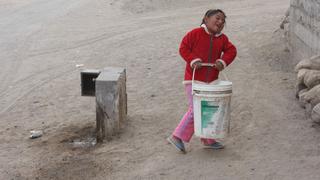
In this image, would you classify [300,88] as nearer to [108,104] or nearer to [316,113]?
[316,113]

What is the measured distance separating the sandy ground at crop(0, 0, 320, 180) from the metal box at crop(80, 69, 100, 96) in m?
0.40

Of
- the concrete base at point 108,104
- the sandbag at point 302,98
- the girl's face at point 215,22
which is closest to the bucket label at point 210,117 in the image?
the girl's face at point 215,22

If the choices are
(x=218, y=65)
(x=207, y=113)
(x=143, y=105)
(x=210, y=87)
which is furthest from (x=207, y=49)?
(x=143, y=105)

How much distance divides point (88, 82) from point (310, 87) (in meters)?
2.53

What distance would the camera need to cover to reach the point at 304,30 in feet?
29.8

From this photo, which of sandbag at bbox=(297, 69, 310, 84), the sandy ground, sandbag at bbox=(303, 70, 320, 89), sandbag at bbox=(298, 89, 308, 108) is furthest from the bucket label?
sandbag at bbox=(297, 69, 310, 84)

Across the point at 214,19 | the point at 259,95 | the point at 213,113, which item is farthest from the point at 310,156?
the point at 259,95

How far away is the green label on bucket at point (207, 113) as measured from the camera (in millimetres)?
6105

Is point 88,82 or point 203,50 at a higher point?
point 203,50

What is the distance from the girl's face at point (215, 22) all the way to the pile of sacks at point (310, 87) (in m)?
1.42

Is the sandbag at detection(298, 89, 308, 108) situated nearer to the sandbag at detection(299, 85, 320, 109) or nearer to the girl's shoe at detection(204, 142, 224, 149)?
the sandbag at detection(299, 85, 320, 109)

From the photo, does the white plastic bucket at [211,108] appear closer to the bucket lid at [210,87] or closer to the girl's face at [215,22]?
the bucket lid at [210,87]

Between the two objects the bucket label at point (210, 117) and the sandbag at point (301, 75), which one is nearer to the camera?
the bucket label at point (210, 117)

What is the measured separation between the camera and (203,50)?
20.7 ft
